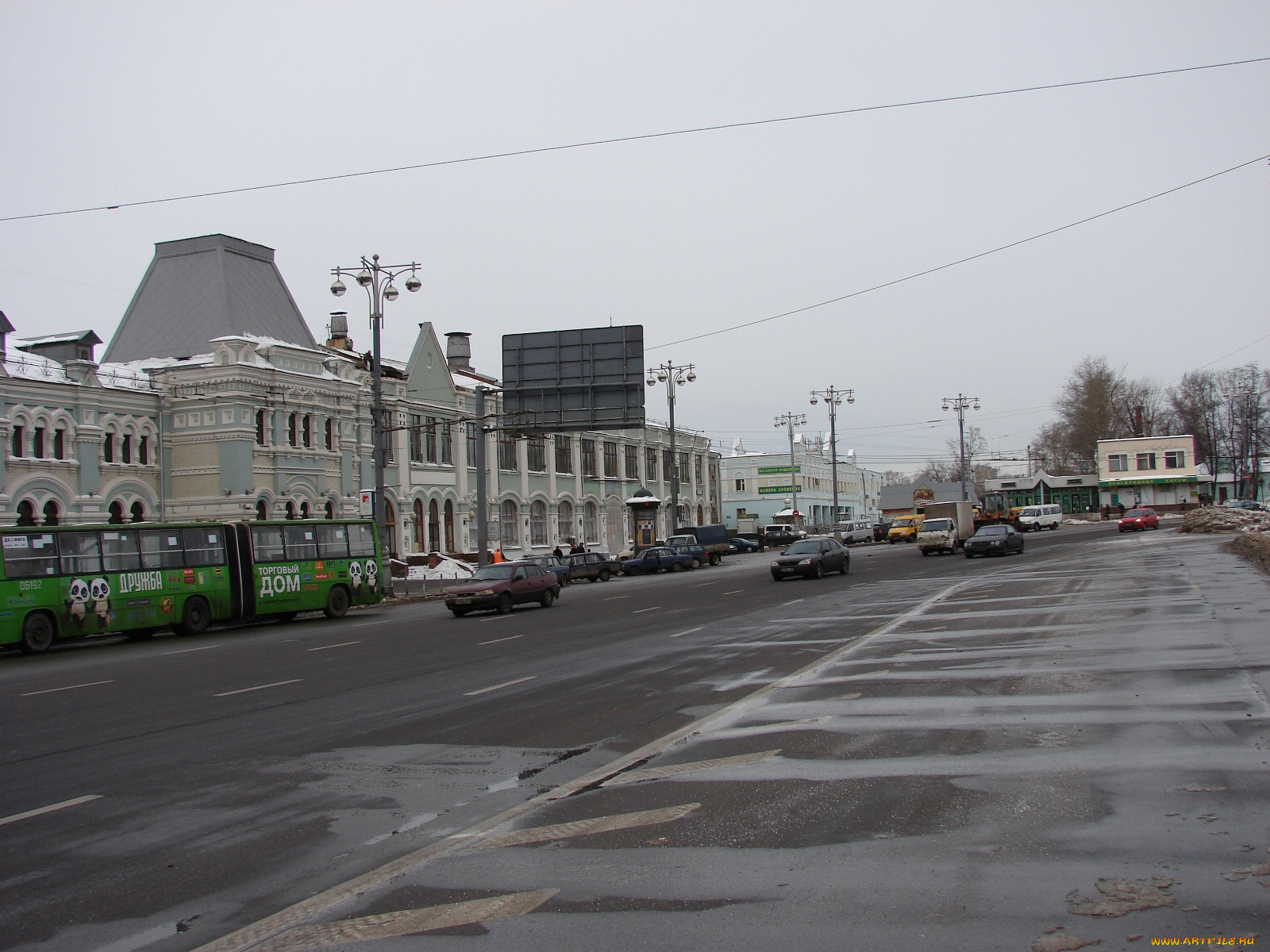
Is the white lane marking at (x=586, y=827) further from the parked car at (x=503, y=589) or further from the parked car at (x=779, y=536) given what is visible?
the parked car at (x=779, y=536)

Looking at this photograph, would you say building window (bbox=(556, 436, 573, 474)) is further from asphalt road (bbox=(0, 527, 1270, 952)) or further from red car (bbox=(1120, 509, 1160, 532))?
asphalt road (bbox=(0, 527, 1270, 952))

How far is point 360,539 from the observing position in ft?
108

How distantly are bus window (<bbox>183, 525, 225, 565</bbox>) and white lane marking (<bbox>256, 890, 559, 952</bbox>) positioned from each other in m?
24.5

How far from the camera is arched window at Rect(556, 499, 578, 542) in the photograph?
6882cm

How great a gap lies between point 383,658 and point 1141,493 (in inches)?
3897

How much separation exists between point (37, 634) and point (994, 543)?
3584 cm

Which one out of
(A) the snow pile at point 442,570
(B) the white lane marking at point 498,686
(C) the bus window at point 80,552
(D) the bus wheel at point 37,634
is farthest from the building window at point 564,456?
(B) the white lane marking at point 498,686

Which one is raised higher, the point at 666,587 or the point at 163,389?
the point at 163,389

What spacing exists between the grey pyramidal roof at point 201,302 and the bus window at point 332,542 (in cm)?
2249

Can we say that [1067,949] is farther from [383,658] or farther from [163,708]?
[383,658]

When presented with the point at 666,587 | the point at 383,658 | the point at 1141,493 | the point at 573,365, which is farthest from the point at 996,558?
the point at 1141,493

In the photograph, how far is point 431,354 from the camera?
192 ft

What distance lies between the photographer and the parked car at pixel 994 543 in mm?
44500

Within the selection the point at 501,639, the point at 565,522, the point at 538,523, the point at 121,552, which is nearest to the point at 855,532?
the point at 565,522
